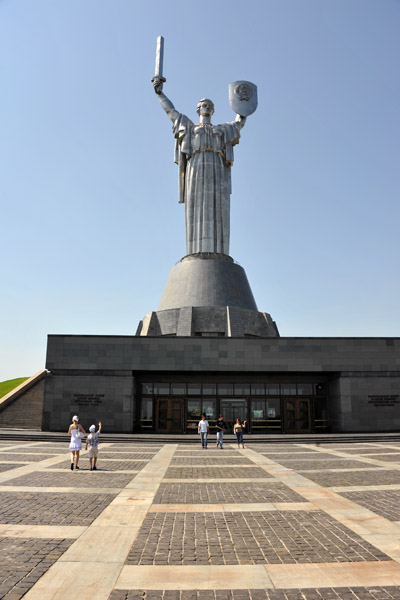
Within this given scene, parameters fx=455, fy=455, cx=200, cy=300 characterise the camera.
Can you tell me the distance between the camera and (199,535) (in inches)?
263

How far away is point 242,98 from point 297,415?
1179 inches

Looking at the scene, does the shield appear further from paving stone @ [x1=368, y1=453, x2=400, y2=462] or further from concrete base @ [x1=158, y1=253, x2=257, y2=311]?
paving stone @ [x1=368, y1=453, x2=400, y2=462]

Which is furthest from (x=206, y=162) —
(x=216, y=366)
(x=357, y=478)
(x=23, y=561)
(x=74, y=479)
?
(x=23, y=561)

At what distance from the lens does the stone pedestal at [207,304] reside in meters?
35.2

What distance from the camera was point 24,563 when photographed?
5.43 meters

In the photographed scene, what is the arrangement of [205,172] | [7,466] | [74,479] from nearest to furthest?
[74,479] < [7,466] < [205,172]

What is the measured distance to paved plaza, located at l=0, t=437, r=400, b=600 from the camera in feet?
15.7

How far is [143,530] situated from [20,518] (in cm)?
223

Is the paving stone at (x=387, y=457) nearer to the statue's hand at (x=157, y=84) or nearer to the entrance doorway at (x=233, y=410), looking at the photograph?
the entrance doorway at (x=233, y=410)

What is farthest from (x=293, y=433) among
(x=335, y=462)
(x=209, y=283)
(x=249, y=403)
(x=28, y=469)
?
(x=28, y=469)

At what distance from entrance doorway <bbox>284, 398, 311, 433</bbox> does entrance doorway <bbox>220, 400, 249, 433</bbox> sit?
9.43ft

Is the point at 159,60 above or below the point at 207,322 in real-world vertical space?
above

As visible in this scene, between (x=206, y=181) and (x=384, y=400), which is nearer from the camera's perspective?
(x=384, y=400)

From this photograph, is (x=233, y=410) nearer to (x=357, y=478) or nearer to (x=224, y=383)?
(x=224, y=383)
